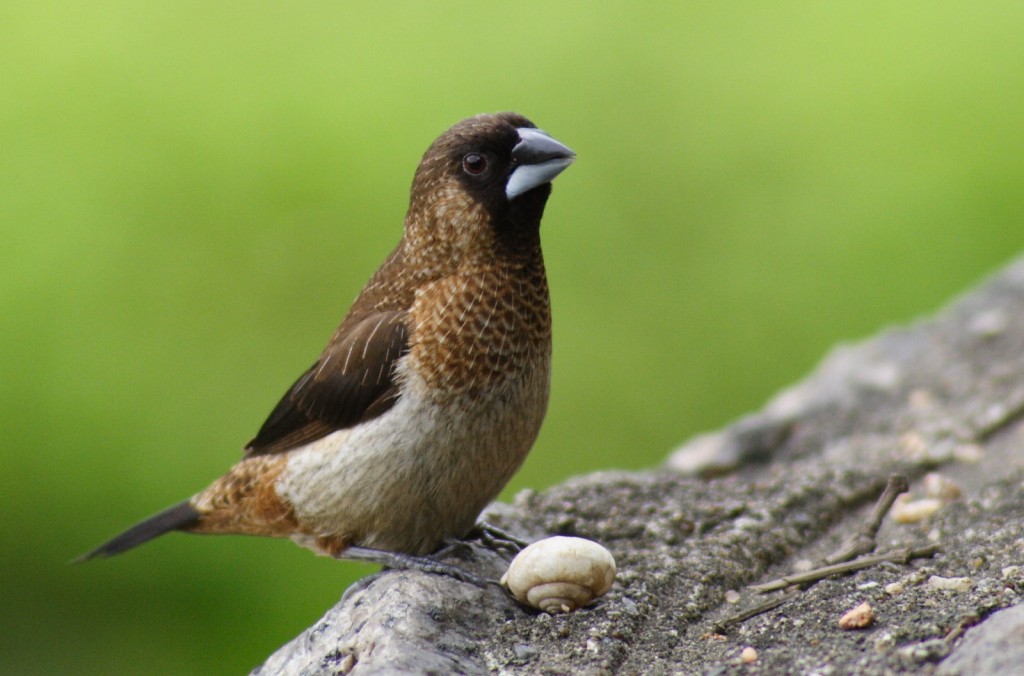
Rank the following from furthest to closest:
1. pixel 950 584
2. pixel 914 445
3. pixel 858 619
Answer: pixel 914 445 → pixel 950 584 → pixel 858 619

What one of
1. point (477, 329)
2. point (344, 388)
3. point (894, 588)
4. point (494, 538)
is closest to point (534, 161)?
point (477, 329)

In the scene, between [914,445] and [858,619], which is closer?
[858,619]

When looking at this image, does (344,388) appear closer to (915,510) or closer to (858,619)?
(858,619)

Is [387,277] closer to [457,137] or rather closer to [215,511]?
[457,137]

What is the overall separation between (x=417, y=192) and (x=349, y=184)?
3.30 meters

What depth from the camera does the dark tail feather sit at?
12.1 feet

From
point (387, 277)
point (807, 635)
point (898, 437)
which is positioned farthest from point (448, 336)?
point (898, 437)

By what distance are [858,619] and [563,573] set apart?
0.62 m

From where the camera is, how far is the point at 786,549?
3.45 metres

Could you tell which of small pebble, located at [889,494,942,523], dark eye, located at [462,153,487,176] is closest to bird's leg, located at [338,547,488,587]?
dark eye, located at [462,153,487,176]

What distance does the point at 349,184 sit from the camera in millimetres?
6656

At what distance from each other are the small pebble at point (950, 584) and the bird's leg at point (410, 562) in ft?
3.28

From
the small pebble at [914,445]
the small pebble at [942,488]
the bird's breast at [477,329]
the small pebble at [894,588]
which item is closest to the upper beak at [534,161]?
the bird's breast at [477,329]

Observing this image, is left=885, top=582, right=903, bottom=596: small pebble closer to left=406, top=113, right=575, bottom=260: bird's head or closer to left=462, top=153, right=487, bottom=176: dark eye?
left=406, top=113, right=575, bottom=260: bird's head
